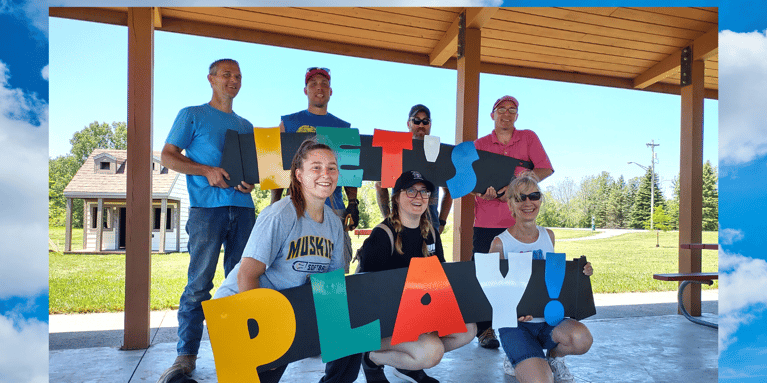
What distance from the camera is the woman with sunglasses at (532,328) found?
2439 mm

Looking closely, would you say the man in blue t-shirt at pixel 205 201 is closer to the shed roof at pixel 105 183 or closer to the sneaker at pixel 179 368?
the sneaker at pixel 179 368

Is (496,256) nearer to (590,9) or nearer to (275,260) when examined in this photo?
(275,260)

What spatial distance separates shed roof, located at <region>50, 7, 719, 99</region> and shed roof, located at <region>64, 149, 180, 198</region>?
14294mm

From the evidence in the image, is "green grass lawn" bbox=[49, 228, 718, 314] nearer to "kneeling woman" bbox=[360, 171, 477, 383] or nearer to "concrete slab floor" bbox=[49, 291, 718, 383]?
"concrete slab floor" bbox=[49, 291, 718, 383]

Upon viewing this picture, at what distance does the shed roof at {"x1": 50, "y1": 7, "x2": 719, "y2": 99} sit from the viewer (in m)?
4.13

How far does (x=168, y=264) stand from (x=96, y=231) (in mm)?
5604

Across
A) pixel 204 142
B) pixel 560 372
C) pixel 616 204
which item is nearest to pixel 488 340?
pixel 560 372

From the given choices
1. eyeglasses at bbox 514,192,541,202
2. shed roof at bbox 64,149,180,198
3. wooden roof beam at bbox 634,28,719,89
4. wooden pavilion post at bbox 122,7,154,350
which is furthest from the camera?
shed roof at bbox 64,149,180,198

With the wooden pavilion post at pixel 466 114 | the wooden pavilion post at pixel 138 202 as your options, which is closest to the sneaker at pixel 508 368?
the wooden pavilion post at pixel 466 114

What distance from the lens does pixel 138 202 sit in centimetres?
351

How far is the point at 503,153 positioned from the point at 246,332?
227 centimetres

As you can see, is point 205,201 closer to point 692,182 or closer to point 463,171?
point 463,171

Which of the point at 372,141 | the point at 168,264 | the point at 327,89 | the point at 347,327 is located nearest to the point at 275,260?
the point at 347,327

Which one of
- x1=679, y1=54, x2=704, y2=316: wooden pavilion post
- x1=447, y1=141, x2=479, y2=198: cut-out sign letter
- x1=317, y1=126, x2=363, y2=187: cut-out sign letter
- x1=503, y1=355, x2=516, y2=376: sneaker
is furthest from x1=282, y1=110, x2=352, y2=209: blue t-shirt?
x1=679, y1=54, x2=704, y2=316: wooden pavilion post
